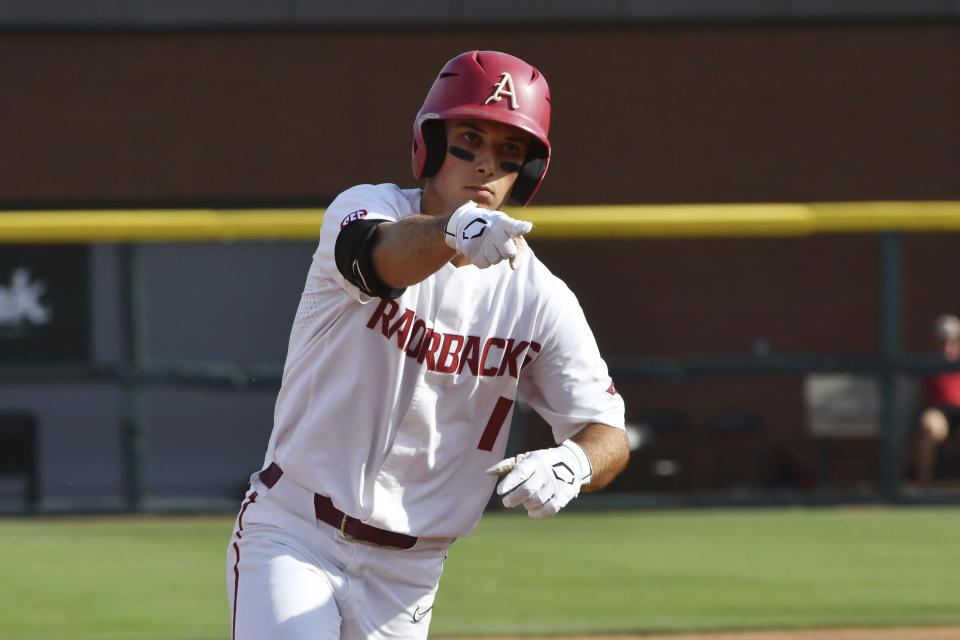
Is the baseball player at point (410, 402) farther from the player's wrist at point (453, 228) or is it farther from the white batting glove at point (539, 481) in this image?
the player's wrist at point (453, 228)

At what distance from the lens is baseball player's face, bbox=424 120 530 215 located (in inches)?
118

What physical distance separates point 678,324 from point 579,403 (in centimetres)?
915

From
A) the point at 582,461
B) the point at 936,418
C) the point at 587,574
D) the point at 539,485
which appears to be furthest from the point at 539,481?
the point at 936,418

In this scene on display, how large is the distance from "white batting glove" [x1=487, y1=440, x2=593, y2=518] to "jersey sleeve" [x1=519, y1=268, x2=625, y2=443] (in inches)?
12.6

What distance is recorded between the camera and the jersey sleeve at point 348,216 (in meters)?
2.86

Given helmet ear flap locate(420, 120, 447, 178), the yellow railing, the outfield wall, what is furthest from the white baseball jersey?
the outfield wall

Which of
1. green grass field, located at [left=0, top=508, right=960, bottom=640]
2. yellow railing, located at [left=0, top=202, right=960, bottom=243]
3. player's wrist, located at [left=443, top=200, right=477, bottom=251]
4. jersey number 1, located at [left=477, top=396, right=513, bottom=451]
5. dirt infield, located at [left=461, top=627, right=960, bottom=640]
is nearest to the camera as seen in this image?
player's wrist, located at [left=443, top=200, right=477, bottom=251]

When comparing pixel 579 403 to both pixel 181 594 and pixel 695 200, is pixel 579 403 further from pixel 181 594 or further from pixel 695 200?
pixel 695 200

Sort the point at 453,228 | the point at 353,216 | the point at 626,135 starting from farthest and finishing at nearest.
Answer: the point at 626,135, the point at 353,216, the point at 453,228

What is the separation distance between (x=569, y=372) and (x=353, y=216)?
620mm

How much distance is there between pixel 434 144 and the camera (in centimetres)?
303

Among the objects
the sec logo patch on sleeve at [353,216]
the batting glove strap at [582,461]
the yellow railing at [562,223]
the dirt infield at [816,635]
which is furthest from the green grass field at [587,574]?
the sec logo patch on sleeve at [353,216]

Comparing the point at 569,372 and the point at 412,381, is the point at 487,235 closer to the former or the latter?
the point at 412,381

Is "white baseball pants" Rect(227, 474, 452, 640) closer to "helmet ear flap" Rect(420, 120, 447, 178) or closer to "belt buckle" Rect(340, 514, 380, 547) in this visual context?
"belt buckle" Rect(340, 514, 380, 547)
